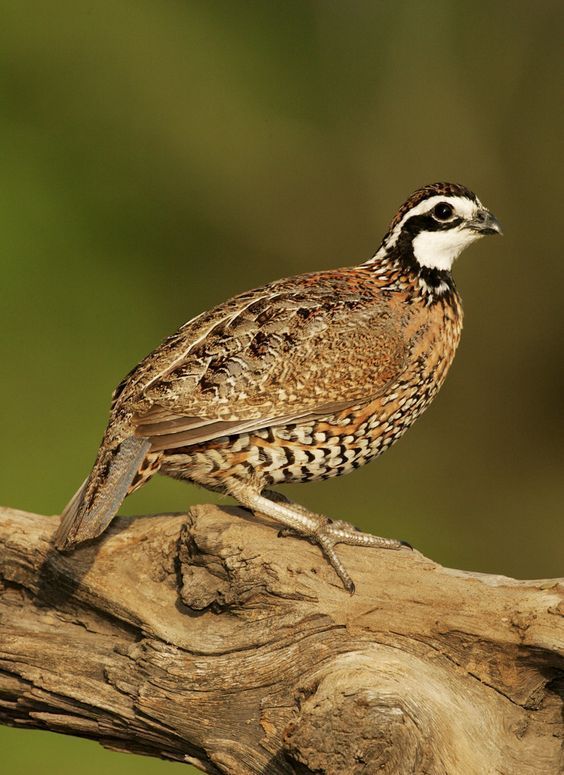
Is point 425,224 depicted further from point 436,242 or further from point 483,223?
point 483,223

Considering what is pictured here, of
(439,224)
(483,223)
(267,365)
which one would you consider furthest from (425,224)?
(267,365)

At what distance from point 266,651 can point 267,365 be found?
3.27ft

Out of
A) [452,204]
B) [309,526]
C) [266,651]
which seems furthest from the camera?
[452,204]

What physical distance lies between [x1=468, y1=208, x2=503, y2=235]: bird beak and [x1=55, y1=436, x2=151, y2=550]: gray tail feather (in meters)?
1.51

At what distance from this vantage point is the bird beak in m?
4.89

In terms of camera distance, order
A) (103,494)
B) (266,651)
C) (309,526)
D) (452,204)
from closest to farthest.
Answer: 1. (266,651)
2. (103,494)
3. (309,526)
4. (452,204)

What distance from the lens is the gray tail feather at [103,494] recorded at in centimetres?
434

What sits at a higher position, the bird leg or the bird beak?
the bird beak

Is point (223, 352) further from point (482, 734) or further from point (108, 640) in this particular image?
point (482, 734)

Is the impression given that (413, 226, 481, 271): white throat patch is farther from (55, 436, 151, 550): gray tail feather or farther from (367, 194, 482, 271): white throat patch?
(55, 436, 151, 550): gray tail feather

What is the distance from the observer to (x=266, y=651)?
4.15 m

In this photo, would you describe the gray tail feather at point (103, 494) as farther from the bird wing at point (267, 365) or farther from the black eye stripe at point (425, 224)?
the black eye stripe at point (425, 224)

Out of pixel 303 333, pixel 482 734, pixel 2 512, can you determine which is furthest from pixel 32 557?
pixel 482 734

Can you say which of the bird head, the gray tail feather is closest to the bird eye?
the bird head
